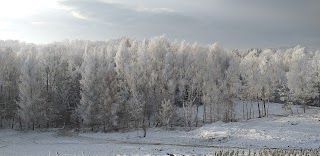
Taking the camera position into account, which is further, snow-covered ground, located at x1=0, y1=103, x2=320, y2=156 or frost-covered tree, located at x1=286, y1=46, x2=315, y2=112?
frost-covered tree, located at x1=286, y1=46, x2=315, y2=112

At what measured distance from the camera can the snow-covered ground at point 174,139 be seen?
5096cm

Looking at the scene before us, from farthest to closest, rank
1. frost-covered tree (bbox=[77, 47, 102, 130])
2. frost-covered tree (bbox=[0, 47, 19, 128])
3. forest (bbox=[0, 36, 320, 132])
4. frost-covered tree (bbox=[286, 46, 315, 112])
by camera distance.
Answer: frost-covered tree (bbox=[286, 46, 315, 112])
frost-covered tree (bbox=[0, 47, 19, 128])
forest (bbox=[0, 36, 320, 132])
frost-covered tree (bbox=[77, 47, 102, 130])

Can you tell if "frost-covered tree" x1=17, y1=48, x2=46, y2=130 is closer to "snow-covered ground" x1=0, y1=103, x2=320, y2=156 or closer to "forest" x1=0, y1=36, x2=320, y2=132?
"forest" x1=0, y1=36, x2=320, y2=132

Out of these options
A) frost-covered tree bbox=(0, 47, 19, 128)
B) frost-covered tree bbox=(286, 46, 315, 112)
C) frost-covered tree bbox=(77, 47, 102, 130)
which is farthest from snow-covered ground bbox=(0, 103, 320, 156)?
frost-covered tree bbox=(286, 46, 315, 112)

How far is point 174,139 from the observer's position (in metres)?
61.3

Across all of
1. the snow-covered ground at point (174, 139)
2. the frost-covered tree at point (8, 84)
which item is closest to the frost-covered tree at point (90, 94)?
the snow-covered ground at point (174, 139)

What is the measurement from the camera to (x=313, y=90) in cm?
8938

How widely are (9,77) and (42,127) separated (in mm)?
14417

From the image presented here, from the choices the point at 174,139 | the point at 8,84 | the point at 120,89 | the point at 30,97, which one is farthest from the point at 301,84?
the point at 8,84

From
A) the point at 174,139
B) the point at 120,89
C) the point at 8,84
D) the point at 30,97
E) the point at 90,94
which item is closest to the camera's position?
the point at 174,139

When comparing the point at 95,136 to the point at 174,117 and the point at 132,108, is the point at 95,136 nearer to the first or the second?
the point at 132,108

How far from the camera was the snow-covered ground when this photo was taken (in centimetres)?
5096

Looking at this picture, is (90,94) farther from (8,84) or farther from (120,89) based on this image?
(8,84)

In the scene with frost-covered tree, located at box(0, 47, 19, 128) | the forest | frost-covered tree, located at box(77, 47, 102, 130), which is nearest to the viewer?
frost-covered tree, located at box(77, 47, 102, 130)
